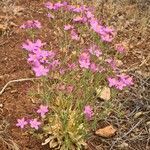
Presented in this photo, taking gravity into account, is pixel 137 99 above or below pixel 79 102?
below

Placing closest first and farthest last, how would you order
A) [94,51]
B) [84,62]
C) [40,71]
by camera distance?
[40,71]
[84,62]
[94,51]

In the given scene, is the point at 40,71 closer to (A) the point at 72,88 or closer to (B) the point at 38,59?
(B) the point at 38,59

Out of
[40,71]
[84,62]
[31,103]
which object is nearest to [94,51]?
[84,62]

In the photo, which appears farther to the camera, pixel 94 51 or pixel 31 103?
pixel 31 103

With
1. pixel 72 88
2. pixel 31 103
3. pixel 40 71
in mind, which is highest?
pixel 40 71

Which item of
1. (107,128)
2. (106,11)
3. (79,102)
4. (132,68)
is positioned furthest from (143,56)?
(79,102)

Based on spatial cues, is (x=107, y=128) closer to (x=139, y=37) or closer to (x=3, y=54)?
(x=3, y=54)

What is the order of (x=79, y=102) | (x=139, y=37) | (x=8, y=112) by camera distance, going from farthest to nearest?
1. (x=139, y=37)
2. (x=8, y=112)
3. (x=79, y=102)

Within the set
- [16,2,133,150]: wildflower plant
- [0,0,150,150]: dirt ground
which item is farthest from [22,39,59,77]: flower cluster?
[0,0,150,150]: dirt ground
